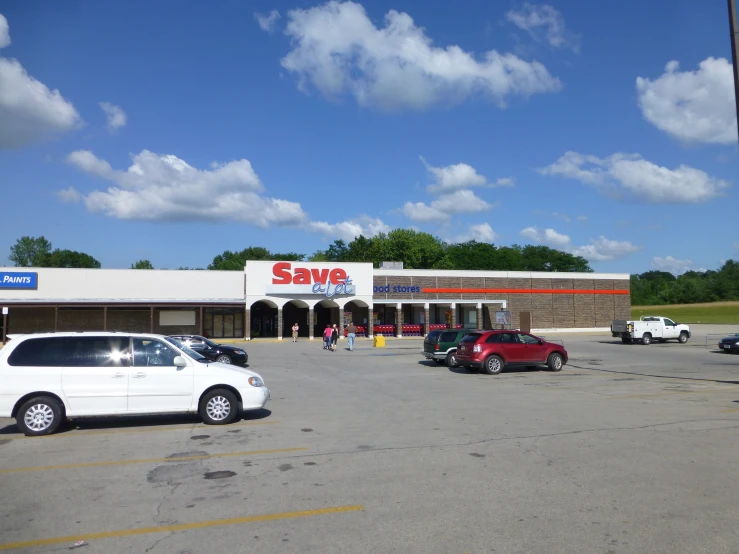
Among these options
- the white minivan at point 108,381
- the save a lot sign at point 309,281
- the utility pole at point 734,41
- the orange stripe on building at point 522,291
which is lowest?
the white minivan at point 108,381

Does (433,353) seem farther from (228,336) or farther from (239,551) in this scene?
(228,336)

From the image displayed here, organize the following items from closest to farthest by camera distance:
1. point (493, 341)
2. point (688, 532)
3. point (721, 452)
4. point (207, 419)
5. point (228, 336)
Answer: point (688, 532) < point (721, 452) < point (207, 419) < point (493, 341) < point (228, 336)

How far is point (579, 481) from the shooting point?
721 centimetres

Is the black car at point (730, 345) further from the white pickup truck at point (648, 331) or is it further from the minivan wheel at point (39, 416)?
the minivan wheel at point (39, 416)

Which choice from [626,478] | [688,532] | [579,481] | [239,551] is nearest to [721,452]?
[626,478]

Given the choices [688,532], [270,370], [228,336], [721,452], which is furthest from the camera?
[228,336]

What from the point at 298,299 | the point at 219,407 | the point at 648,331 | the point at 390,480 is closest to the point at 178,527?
the point at 390,480

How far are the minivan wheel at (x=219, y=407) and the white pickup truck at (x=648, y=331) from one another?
34630mm

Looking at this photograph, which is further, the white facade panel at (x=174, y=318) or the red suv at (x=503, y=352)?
the white facade panel at (x=174, y=318)

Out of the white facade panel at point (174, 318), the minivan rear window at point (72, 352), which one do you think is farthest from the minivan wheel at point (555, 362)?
the white facade panel at point (174, 318)

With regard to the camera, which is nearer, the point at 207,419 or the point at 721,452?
the point at 721,452

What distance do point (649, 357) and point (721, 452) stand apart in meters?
22.1

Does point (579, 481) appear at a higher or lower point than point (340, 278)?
lower

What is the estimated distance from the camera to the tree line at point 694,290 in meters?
127
